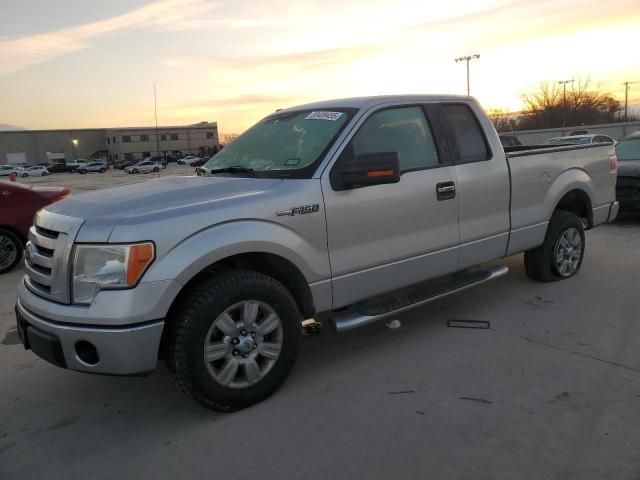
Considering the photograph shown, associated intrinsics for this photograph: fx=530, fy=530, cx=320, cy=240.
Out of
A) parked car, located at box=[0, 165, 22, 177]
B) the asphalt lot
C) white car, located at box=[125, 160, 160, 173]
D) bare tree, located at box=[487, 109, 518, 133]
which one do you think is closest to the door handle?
the asphalt lot

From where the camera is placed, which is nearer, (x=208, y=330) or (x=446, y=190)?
(x=208, y=330)

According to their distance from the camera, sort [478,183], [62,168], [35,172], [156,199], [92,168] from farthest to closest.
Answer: [62,168] → [92,168] → [35,172] → [478,183] → [156,199]

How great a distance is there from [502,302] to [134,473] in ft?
12.1

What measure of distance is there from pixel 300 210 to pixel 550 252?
322 cm

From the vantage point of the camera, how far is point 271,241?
328cm

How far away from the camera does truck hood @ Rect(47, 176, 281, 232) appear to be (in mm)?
3014

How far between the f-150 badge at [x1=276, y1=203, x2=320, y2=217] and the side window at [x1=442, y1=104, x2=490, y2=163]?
1.61 metres

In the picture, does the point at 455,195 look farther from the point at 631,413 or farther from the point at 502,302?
the point at 631,413

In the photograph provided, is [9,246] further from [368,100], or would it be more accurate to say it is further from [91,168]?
[91,168]

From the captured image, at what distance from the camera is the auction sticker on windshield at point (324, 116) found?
3.96 m

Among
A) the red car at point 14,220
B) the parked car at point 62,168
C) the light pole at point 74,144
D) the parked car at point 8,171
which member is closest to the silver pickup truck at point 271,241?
the red car at point 14,220

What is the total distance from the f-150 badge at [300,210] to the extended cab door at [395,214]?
0.34 feet

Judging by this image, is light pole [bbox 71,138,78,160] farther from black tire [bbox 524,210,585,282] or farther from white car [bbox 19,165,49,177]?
black tire [bbox 524,210,585,282]

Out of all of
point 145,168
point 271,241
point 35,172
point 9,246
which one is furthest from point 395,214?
point 35,172
